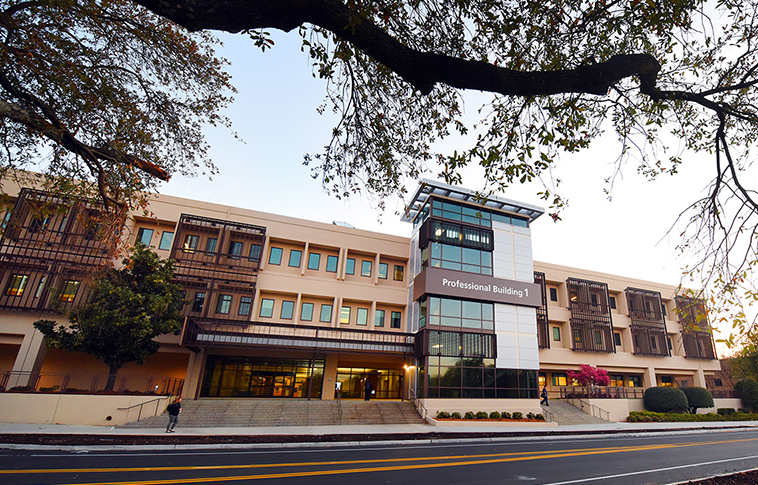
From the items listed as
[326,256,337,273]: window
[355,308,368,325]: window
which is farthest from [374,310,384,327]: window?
[326,256,337,273]: window

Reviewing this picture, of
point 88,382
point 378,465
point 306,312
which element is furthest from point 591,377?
point 88,382

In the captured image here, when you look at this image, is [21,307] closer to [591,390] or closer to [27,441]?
[27,441]

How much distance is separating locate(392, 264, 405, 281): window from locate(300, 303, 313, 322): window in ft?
22.5

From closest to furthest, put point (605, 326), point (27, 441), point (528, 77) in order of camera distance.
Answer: point (528, 77) < point (27, 441) < point (605, 326)

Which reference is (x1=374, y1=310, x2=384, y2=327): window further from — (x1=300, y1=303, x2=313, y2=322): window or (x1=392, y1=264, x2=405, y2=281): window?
(x1=300, y1=303, x2=313, y2=322): window

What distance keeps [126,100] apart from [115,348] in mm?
15400

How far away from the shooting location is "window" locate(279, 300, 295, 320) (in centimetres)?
2609

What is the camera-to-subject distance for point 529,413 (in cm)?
2434

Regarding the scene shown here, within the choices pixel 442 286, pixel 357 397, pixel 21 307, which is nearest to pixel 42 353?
pixel 21 307

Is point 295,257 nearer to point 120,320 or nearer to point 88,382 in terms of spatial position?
point 120,320

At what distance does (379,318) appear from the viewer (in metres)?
27.9

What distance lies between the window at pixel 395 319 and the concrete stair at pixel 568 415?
38.8ft

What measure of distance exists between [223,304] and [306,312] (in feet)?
18.2

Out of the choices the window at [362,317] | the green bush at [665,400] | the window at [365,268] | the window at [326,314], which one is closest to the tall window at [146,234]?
the window at [326,314]
